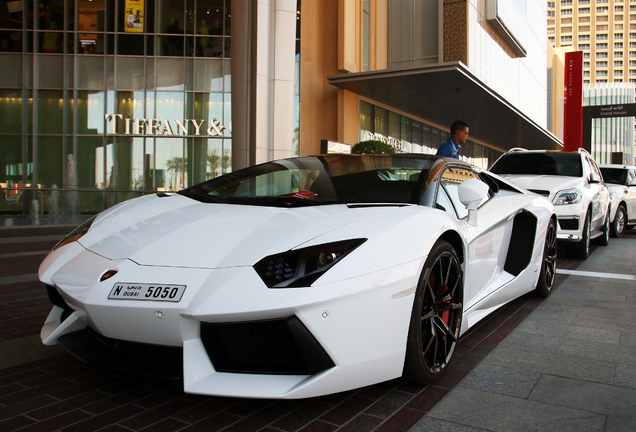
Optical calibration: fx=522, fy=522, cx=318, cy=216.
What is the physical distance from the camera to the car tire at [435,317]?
2377 millimetres

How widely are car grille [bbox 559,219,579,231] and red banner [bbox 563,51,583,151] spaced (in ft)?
63.3

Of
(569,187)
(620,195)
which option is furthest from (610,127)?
(569,187)

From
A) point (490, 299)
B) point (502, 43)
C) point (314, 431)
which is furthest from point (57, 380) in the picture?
point (502, 43)

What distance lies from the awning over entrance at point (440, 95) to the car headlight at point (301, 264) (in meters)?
14.4

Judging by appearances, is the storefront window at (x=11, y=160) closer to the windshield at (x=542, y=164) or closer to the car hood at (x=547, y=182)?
the windshield at (x=542, y=164)

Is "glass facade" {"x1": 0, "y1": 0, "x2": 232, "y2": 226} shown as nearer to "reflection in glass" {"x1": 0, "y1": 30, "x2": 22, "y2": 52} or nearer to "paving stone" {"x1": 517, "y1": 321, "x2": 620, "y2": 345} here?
"reflection in glass" {"x1": 0, "y1": 30, "x2": 22, "y2": 52}

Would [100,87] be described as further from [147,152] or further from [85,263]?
[85,263]

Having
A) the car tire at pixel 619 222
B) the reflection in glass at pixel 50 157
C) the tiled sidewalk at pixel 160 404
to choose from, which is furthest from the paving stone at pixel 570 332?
the reflection in glass at pixel 50 157

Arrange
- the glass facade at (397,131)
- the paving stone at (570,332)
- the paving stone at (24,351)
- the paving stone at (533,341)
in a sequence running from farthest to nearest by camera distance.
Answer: the glass facade at (397,131) → the paving stone at (570,332) → the paving stone at (533,341) → the paving stone at (24,351)

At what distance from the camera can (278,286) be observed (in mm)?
1985

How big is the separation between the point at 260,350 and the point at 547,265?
11.6 feet

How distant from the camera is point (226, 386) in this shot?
6.42 ft

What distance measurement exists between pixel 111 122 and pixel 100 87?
4.54ft

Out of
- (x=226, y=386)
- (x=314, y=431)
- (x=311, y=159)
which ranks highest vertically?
(x=311, y=159)
